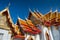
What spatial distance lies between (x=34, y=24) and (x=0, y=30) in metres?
4.20

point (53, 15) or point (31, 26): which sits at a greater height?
point (53, 15)

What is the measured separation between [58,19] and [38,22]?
1949mm

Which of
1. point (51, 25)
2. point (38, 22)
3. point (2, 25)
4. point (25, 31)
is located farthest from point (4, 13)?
point (51, 25)

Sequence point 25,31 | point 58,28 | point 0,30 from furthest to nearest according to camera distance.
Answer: point 58,28 → point 25,31 → point 0,30

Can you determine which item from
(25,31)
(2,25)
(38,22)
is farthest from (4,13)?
(38,22)

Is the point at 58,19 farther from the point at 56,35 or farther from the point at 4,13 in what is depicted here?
the point at 4,13

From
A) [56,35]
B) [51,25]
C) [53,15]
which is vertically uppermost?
[53,15]

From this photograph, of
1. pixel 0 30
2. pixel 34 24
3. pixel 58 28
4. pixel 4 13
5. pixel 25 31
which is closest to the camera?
pixel 0 30

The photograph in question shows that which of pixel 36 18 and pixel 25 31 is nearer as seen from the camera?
pixel 25 31

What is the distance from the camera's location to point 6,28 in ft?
36.4

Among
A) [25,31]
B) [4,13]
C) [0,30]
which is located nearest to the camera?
[0,30]

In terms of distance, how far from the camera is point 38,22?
1370cm

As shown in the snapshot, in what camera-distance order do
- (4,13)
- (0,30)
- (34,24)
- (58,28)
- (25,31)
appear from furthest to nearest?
(34,24)
(58,28)
(25,31)
(4,13)
(0,30)

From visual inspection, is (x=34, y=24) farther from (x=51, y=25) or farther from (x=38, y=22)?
(x=51, y=25)
